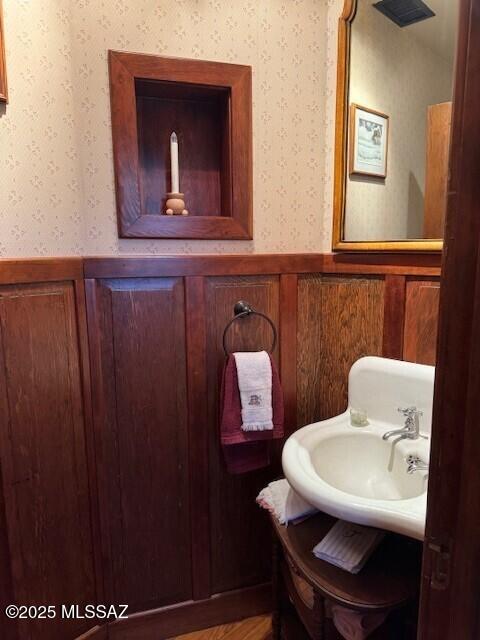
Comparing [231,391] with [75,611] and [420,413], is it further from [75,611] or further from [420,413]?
[75,611]

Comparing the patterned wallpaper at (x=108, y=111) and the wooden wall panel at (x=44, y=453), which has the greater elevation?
the patterned wallpaper at (x=108, y=111)

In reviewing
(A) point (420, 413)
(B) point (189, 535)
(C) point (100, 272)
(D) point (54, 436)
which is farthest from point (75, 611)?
(A) point (420, 413)

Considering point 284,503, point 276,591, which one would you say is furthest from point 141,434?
point 276,591

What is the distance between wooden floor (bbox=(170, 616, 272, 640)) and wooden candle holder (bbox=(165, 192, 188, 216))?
1571 mm

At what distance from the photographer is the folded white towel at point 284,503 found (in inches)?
47.9

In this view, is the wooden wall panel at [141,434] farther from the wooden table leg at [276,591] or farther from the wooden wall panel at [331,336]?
the wooden wall panel at [331,336]

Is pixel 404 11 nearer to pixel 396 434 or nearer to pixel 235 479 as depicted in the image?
pixel 396 434

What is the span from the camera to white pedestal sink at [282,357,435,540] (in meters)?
1.17

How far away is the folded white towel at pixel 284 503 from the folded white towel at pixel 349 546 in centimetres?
10

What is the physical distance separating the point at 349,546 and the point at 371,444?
0.35 metres

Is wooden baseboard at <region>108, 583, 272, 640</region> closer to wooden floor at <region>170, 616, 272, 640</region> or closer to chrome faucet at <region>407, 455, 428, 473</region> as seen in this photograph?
wooden floor at <region>170, 616, 272, 640</region>

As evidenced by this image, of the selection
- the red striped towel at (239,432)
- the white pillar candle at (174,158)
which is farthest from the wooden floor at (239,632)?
the white pillar candle at (174,158)

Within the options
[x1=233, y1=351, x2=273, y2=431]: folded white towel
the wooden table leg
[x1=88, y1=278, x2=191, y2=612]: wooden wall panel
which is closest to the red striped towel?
[x1=233, y1=351, x2=273, y2=431]: folded white towel

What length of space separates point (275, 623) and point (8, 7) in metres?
2.00
